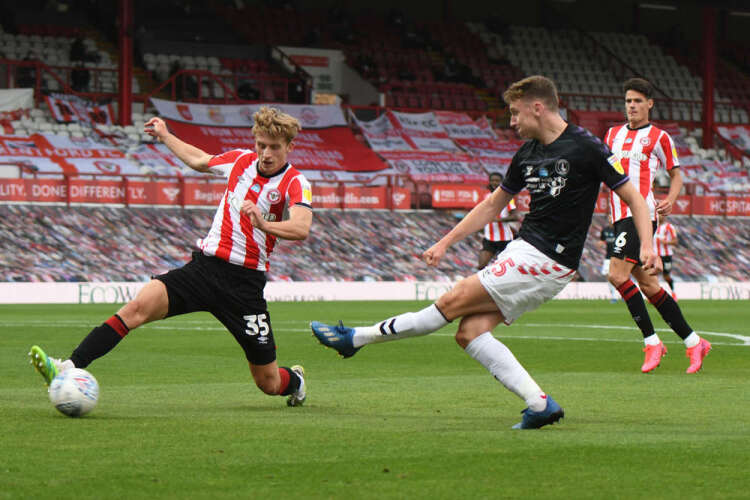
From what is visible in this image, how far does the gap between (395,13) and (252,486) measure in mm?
42867

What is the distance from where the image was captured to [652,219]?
11195mm

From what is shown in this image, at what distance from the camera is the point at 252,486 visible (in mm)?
5062

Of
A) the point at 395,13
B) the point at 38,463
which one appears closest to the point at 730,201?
the point at 395,13

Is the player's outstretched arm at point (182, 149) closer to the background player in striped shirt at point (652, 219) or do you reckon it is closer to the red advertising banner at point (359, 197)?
the background player in striped shirt at point (652, 219)

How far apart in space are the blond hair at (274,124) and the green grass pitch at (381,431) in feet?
5.33

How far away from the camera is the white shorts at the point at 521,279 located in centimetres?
698

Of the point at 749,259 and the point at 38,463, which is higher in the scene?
the point at 38,463

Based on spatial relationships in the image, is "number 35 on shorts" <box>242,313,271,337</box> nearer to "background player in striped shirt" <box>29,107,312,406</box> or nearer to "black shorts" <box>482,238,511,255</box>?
"background player in striped shirt" <box>29,107,312,406</box>

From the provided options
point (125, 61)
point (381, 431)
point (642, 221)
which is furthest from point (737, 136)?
point (381, 431)

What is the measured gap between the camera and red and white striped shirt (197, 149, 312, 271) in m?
7.80

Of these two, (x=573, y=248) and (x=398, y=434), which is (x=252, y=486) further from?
(x=573, y=248)

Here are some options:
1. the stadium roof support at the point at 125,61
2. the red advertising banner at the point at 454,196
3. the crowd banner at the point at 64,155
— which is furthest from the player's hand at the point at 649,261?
the stadium roof support at the point at 125,61

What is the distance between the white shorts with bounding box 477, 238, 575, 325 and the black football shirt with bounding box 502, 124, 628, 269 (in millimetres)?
61

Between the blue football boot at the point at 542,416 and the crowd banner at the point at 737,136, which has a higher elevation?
the crowd banner at the point at 737,136
